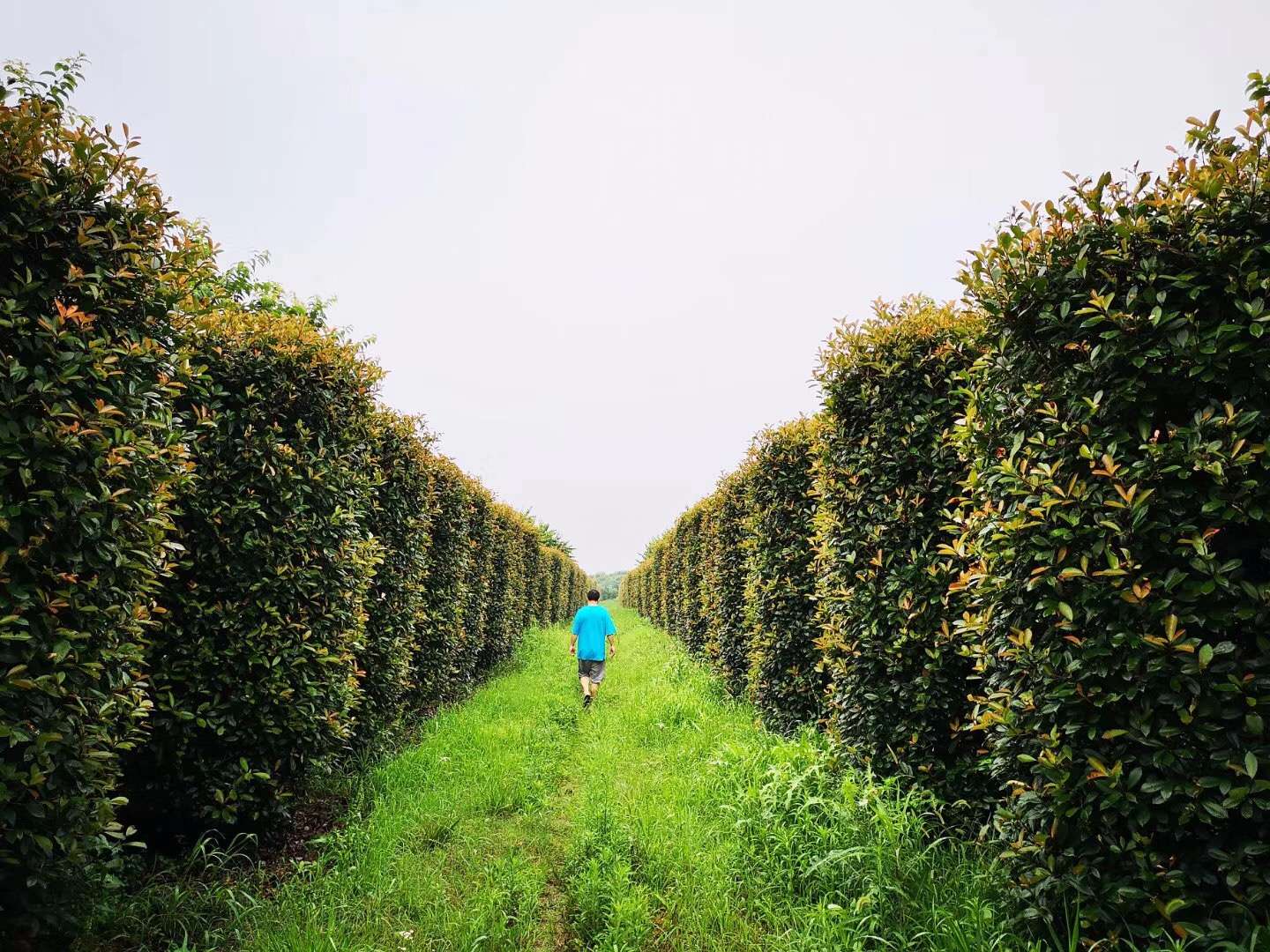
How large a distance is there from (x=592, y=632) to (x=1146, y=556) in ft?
26.5

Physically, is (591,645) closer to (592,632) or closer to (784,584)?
(592,632)

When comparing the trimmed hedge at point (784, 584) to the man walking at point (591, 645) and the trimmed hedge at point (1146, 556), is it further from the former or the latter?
the trimmed hedge at point (1146, 556)

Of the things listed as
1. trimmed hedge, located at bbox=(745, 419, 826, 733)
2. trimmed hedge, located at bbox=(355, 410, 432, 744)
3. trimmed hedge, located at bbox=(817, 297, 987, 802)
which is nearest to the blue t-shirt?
trimmed hedge, located at bbox=(745, 419, 826, 733)

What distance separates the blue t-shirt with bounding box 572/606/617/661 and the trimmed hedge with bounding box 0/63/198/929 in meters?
6.99

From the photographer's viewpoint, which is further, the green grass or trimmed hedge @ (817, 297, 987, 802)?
trimmed hedge @ (817, 297, 987, 802)

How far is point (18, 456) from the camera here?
2.35 metres

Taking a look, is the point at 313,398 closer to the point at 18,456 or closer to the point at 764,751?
the point at 18,456

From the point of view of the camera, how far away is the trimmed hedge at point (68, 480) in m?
2.41

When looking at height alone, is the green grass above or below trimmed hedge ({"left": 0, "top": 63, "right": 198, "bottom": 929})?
below

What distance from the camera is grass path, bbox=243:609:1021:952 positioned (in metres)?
3.18

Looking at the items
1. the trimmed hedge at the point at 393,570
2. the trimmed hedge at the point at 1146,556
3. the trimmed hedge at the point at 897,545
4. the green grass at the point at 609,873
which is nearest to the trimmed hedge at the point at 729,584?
the green grass at the point at 609,873

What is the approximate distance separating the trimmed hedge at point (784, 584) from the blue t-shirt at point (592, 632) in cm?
265

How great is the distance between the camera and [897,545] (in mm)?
4445

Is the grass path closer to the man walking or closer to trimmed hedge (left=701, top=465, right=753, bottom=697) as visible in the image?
trimmed hedge (left=701, top=465, right=753, bottom=697)
